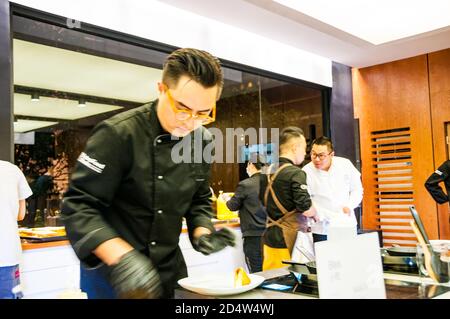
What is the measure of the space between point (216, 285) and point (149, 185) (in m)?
0.37

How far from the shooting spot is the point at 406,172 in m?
5.27

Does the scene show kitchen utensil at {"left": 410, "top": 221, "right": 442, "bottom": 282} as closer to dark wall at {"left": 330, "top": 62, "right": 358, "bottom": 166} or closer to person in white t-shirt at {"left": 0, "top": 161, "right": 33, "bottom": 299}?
person in white t-shirt at {"left": 0, "top": 161, "right": 33, "bottom": 299}

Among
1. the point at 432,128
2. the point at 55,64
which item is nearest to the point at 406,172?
the point at 432,128

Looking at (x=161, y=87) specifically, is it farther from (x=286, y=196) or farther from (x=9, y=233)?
(x=286, y=196)

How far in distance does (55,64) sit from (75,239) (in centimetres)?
266

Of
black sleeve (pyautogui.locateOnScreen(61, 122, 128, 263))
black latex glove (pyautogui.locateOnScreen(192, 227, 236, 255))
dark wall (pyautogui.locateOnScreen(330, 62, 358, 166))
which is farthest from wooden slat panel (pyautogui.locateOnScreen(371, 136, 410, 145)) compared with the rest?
black sleeve (pyautogui.locateOnScreen(61, 122, 128, 263))

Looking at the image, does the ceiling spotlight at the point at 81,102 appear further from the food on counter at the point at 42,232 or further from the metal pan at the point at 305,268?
the metal pan at the point at 305,268

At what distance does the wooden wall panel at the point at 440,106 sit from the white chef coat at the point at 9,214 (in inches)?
165

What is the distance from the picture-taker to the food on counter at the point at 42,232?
3083 millimetres

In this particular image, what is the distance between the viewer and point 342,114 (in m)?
5.52

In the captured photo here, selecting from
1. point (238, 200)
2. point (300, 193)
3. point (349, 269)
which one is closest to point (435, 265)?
point (349, 269)

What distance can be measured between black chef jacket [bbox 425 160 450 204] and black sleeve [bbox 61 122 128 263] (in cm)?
396

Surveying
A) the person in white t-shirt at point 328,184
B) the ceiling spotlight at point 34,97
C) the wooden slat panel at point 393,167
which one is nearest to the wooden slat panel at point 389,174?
the wooden slat panel at point 393,167
